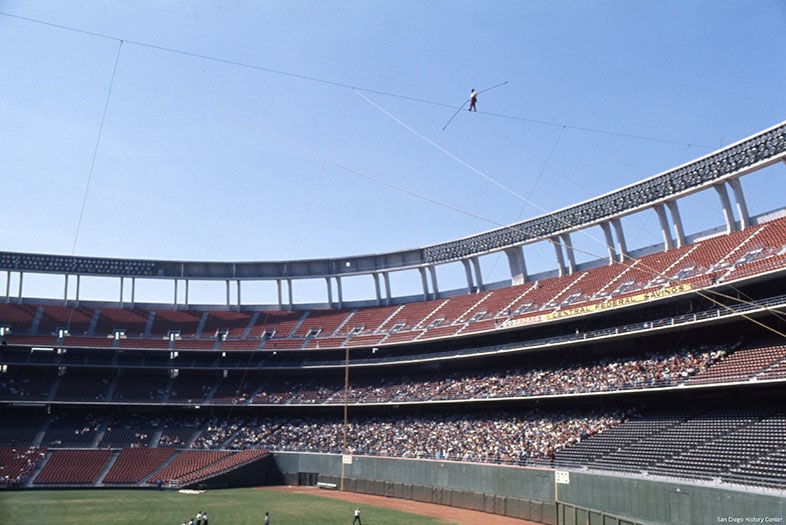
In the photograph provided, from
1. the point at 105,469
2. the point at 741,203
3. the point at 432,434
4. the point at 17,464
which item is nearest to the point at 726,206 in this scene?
the point at 741,203

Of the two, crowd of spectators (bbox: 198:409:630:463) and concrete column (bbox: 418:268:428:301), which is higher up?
concrete column (bbox: 418:268:428:301)

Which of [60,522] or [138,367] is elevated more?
[138,367]

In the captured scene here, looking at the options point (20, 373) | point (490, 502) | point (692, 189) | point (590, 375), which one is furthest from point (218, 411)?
point (692, 189)

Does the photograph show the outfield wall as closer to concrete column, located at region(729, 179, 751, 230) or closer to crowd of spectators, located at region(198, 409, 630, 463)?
crowd of spectators, located at region(198, 409, 630, 463)

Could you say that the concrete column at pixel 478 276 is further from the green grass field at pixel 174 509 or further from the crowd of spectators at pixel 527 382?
the green grass field at pixel 174 509

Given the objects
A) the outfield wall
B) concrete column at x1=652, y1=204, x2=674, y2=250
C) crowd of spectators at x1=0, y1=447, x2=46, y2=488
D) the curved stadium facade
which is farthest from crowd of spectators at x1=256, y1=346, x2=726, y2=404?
crowd of spectators at x1=0, y1=447, x2=46, y2=488

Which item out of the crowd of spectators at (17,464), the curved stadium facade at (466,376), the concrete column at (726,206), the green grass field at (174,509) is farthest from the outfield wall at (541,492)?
the concrete column at (726,206)

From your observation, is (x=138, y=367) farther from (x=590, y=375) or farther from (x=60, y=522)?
(x=590, y=375)
